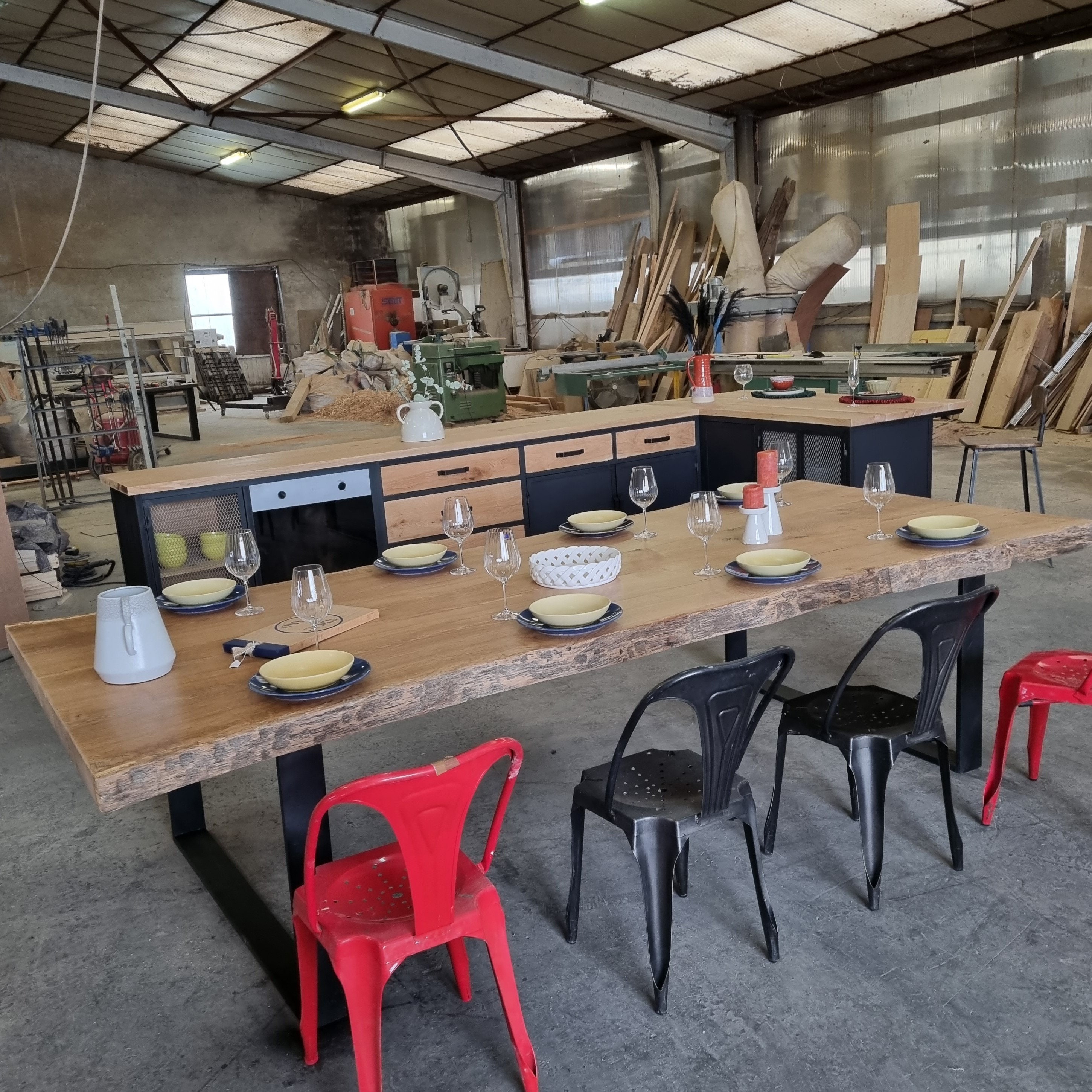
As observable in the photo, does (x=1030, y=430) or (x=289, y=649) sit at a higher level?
(x=289, y=649)

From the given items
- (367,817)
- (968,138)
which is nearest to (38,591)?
(367,817)

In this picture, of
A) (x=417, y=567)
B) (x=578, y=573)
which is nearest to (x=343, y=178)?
(x=417, y=567)

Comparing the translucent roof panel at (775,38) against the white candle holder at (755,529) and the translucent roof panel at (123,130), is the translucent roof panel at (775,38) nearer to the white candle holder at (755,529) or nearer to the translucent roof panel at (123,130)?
the white candle holder at (755,529)

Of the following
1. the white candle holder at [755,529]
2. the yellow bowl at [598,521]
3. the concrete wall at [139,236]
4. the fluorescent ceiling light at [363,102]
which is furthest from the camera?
the concrete wall at [139,236]

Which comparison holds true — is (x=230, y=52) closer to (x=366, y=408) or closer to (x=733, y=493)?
(x=366, y=408)

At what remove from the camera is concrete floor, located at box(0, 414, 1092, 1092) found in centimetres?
194

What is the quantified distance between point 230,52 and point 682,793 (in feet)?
37.4

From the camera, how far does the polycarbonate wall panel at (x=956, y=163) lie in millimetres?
8898

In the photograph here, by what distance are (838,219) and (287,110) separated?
25.2ft

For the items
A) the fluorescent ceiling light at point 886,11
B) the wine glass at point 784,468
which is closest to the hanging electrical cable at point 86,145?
the wine glass at point 784,468

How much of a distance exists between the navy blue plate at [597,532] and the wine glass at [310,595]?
1098 mm

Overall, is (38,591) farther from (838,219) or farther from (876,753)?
(838,219)

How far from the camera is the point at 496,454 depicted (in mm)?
4535

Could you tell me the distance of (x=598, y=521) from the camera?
10.1 feet
